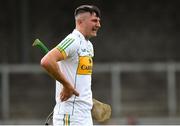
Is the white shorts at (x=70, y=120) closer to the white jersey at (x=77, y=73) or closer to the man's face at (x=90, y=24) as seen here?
the white jersey at (x=77, y=73)

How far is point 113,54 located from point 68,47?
16.3 metres

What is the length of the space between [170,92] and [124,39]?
108 inches

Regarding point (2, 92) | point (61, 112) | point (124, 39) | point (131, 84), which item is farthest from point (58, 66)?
point (124, 39)

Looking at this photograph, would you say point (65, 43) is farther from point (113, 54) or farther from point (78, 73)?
point (113, 54)

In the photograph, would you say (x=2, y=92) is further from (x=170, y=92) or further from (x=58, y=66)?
(x=58, y=66)

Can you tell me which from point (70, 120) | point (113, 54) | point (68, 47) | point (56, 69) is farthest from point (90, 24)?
point (113, 54)

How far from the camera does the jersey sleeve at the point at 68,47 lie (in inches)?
236

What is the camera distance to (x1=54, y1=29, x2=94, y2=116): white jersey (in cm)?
613

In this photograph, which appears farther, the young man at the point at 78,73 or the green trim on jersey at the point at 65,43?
the young man at the point at 78,73

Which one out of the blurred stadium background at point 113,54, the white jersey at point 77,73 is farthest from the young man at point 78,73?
the blurred stadium background at point 113,54

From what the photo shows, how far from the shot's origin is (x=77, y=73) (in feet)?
20.2

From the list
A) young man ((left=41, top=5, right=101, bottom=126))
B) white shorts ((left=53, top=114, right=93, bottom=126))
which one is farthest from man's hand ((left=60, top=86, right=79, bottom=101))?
white shorts ((left=53, top=114, right=93, bottom=126))

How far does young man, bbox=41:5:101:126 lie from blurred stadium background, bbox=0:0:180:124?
13.7 metres

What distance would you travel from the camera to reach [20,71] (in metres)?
20.2
